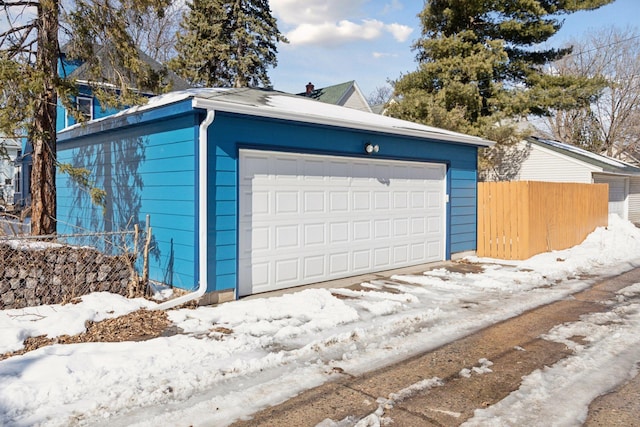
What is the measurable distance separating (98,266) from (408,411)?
449cm

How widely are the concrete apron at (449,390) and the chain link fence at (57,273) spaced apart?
355 centimetres

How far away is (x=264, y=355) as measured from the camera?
446 cm

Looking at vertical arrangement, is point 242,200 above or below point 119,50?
below

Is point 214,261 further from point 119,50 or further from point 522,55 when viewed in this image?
point 522,55

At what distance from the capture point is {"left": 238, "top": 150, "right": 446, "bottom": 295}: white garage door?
277 inches

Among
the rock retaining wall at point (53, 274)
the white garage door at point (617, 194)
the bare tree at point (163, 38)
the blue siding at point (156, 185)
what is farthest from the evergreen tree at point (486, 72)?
the bare tree at point (163, 38)

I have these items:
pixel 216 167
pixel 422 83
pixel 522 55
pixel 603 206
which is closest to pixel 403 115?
pixel 422 83

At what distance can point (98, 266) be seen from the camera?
6.18 m

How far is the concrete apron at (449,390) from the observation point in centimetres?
332

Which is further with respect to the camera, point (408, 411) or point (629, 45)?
point (629, 45)

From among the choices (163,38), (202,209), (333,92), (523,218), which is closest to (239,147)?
(202,209)

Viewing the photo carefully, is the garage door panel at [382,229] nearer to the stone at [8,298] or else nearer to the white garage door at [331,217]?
the white garage door at [331,217]

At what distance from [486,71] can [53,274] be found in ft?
50.9

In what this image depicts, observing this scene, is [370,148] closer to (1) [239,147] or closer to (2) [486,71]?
(1) [239,147]
